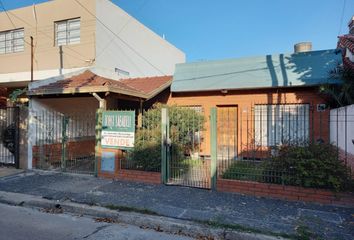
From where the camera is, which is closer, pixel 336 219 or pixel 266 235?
pixel 266 235

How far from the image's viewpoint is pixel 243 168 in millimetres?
6648

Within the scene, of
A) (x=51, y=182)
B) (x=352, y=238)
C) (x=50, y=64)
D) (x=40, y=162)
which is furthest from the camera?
(x=50, y=64)

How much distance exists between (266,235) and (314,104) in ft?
25.7

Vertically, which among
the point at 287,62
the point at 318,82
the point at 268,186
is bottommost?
the point at 268,186

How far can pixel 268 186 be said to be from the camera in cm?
612

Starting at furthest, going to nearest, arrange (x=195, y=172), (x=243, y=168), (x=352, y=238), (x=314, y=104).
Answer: (x=314, y=104) → (x=195, y=172) → (x=243, y=168) → (x=352, y=238)

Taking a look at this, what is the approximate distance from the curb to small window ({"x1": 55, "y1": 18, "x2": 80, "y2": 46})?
30.6ft

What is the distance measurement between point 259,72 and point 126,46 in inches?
311

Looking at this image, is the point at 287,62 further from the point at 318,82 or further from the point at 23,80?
the point at 23,80

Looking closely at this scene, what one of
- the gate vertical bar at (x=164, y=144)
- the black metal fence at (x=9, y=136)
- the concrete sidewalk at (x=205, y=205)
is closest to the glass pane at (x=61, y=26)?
the black metal fence at (x=9, y=136)

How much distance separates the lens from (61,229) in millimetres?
4629

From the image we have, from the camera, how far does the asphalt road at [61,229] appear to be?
4.34 meters

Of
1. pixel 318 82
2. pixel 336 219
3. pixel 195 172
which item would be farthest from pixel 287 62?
pixel 336 219

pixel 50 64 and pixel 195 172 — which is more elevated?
pixel 50 64
